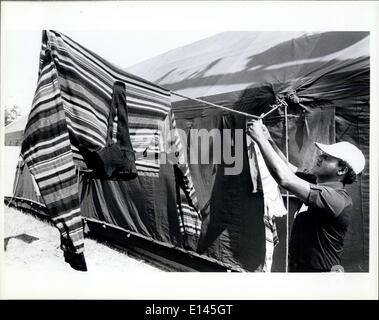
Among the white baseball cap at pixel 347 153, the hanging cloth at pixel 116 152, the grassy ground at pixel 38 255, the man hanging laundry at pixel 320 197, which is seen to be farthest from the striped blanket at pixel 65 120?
the white baseball cap at pixel 347 153

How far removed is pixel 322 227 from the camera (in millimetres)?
2723

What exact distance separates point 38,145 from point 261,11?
7.14 feet

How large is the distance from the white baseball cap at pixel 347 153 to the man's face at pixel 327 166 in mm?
48

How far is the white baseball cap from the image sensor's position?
2.81m

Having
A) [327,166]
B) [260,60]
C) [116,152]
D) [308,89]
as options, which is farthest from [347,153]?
[116,152]

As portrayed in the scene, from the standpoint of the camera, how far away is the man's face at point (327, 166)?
2.84m

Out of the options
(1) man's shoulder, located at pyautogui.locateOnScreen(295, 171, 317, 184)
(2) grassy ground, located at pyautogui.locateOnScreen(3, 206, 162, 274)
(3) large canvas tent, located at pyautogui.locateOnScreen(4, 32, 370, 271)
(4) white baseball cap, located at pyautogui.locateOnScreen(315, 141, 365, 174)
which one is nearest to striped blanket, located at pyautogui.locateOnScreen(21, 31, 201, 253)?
(2) grassy ground, located at pyautogui.locateOnScreen(3, 206, 162, 274)

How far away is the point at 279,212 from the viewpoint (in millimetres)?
3080

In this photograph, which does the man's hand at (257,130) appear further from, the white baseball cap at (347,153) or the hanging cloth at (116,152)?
the hanging cloth at (116,152)

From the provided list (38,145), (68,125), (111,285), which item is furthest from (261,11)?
(111,285)

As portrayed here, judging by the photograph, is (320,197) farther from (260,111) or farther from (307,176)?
(260,111)

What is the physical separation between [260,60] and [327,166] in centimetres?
115

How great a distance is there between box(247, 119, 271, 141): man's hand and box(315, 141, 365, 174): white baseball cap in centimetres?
43
